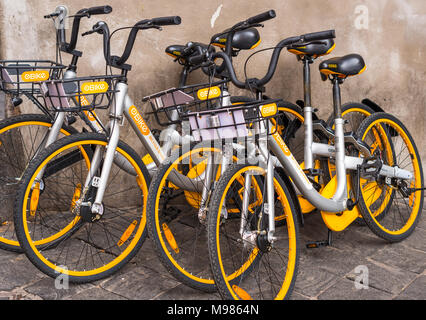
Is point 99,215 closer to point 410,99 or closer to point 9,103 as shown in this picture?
point 9,103

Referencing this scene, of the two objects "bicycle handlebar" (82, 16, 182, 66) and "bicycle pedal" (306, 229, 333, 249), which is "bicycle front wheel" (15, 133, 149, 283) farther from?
"bicycle pedal" (306, 229, 333, 249)

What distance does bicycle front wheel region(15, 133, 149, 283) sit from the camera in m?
2.64

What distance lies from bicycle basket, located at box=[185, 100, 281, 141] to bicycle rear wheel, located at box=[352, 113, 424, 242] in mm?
1255

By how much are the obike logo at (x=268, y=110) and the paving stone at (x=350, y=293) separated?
1.10 meters

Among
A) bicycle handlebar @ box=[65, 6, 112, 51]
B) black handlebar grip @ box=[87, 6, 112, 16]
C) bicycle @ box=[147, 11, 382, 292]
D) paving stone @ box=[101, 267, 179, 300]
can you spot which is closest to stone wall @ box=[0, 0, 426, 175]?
bicycle @ box=[147, 11, 382, 292]

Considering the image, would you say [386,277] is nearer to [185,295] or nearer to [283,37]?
[185,295]

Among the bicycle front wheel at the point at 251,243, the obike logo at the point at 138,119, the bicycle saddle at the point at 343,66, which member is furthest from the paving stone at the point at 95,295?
the bicycle saddle at the point at 343,66

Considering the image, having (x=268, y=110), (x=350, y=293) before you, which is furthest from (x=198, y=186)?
(x=350, y=293)

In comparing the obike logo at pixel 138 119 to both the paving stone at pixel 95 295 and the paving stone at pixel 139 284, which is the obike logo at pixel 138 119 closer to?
the paving stone at pixel 139 284

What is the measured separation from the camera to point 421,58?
4383 mm

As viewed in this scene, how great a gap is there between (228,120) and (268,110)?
0.24m

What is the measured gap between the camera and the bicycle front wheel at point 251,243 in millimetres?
2367

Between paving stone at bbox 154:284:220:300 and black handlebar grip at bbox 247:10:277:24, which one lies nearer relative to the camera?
black handlebar grip at bbox 247:10:277:24

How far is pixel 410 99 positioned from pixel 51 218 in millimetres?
3282
